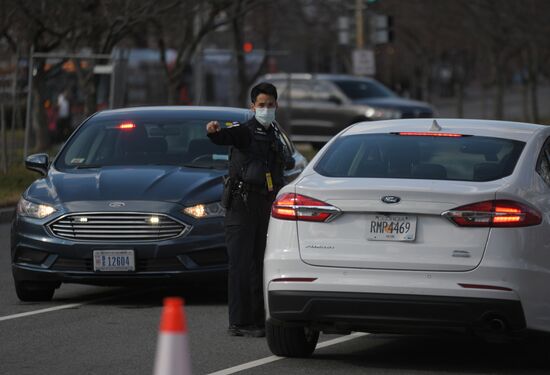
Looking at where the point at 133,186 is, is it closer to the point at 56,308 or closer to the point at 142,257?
the point at 142,257

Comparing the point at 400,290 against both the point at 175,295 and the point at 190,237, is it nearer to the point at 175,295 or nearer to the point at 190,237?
the point at 190,237

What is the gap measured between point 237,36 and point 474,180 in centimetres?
2441

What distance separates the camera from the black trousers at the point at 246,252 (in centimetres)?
945

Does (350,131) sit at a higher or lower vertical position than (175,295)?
higher

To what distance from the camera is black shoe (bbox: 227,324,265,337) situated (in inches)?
374

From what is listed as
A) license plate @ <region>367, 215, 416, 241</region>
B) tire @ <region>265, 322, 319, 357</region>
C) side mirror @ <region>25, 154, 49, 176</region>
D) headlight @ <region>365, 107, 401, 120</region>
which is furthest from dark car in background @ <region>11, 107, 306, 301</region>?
headlight @ <region>365, 107, 401, 120</region>

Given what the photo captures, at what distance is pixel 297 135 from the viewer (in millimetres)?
34750

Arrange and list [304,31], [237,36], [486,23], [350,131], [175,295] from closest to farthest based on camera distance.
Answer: [350,131]
[175,295]
[237,36]
[486,23]
[304,31]

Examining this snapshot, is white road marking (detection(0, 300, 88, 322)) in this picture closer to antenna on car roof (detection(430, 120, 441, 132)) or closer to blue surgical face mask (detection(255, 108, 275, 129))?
blue surgical face mask (detection(255, 108, 275, 129))

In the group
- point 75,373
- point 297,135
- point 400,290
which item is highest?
point 400,290

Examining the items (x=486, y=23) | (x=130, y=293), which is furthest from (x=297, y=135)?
(x=130, y=293)

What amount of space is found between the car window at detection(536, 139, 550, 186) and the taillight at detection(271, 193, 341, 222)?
132 cm

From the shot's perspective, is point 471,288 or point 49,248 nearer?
point 471,288

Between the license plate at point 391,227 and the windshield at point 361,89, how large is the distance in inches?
1054
